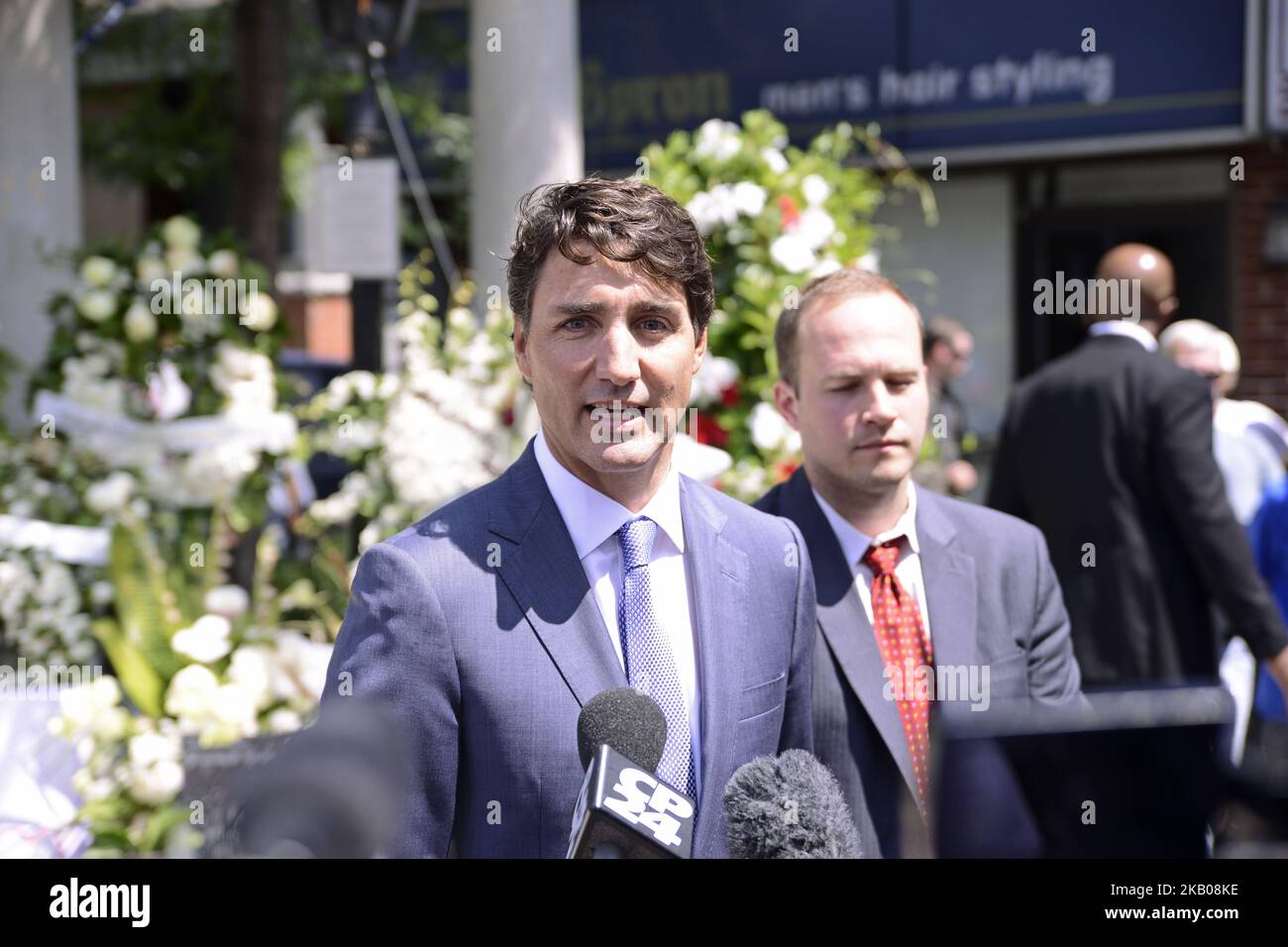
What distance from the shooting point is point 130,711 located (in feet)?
11.2

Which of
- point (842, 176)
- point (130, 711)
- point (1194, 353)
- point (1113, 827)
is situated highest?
point (842, 176)

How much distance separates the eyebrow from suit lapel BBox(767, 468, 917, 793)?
79 cm

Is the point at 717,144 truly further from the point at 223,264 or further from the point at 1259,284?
the point at 1259,284

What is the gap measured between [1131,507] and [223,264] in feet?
10.1

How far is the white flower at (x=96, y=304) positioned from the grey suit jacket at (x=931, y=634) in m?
3.00

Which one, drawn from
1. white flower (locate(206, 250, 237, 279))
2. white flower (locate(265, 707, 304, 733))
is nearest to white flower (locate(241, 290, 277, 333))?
white flower (locate(206, 250, 237, 279))

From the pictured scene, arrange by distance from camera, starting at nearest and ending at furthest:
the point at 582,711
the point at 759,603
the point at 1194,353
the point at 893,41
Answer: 1. the point at 582,711
2. the point at 759,603
3. the point at 1194,353
4. the point at 893,41

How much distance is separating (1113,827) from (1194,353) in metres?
5.52

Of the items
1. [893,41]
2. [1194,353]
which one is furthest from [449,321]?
[893,41]

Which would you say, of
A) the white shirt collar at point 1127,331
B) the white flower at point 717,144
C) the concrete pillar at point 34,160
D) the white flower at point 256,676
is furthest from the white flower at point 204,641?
the concrete pillar at point 34,160

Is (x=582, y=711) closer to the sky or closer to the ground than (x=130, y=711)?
closer to the sky

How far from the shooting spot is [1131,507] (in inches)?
188

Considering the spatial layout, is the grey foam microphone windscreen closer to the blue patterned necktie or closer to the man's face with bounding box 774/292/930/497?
the blue patterned necktie
